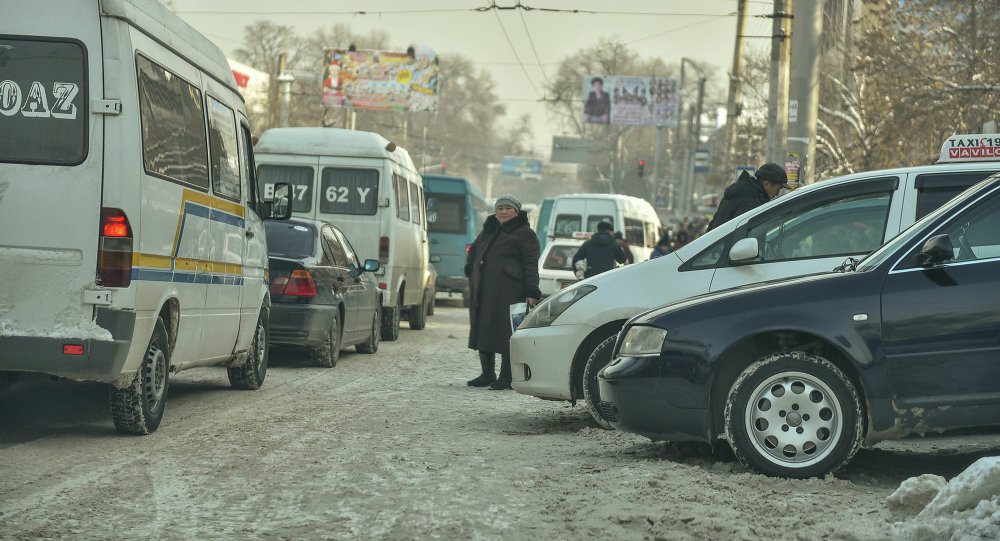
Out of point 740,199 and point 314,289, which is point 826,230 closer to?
point 740,199

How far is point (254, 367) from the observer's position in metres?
10.9

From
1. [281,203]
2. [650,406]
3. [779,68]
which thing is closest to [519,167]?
[779,68]

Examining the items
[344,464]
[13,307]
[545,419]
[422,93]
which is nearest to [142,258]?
[13,307]

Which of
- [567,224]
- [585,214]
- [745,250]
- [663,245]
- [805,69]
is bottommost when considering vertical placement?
[745,250]

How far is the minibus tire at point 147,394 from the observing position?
7.57m

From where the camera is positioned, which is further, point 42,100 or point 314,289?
point 314,289

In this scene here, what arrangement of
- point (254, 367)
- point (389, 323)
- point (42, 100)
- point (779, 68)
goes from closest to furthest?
point (42, 100)
point (254, 367)
point (389, 323)
point (779, 68)

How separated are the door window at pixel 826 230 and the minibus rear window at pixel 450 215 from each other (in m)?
21.2

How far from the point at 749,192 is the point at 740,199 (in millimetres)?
110

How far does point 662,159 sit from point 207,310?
99978 mm

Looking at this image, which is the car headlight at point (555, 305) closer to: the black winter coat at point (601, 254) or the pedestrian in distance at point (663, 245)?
the black winter coat at point (601, 254)

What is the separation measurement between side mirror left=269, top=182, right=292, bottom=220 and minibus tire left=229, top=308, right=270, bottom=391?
0.87 metres

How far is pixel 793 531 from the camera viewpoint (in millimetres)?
5164

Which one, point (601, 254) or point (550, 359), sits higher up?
point (601, 254)
